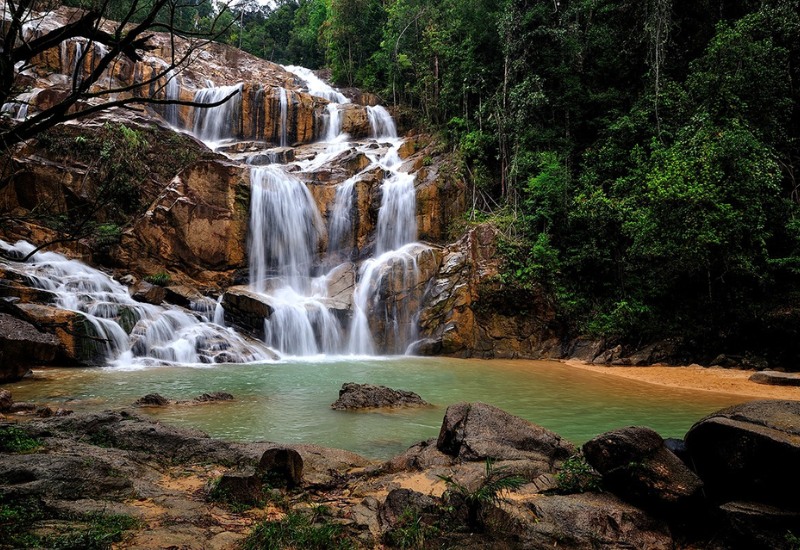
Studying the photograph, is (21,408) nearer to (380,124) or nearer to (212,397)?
(212,397)

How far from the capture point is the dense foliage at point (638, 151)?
12.3 metres

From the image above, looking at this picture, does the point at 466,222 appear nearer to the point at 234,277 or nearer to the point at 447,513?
the point at 234,277

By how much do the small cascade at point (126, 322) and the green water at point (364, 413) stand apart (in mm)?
1060

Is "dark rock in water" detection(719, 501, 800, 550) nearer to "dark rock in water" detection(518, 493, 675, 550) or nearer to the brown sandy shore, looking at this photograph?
"dark rock in water" detection(518, 493, 675, 550)

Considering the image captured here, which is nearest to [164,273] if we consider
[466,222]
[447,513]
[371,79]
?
[466,222]

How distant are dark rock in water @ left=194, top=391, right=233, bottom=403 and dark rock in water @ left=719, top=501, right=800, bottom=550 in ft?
24.8

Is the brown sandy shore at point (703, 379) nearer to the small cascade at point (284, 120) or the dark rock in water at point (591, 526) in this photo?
the dark rock in water at point (591, 526)

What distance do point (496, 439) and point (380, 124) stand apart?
2607 cm

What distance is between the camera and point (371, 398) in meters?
8.12

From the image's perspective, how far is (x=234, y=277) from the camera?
18.8 metres

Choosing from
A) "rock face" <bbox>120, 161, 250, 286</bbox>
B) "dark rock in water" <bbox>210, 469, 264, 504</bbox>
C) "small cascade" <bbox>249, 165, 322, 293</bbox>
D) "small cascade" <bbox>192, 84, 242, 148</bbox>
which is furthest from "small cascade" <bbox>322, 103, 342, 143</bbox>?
"dark rock in water" <bbox>210, 469, 264, 504</bbox>

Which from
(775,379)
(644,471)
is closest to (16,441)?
(644,471)

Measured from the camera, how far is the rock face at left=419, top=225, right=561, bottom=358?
16.0 m

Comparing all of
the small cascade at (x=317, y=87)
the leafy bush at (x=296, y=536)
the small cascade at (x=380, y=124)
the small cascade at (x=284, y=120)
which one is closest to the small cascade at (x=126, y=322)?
the leafy bush at (x=296, y=536)
